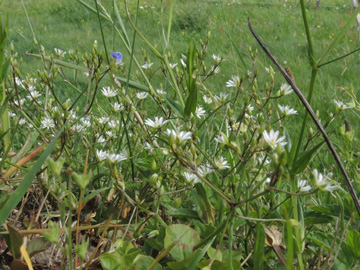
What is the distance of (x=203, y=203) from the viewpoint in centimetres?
75

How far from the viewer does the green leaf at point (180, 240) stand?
0.68 meters

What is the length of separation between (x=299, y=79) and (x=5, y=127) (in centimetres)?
250

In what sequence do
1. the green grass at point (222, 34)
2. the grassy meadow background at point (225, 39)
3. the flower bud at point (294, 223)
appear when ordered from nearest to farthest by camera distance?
the flower bud at point (294, 223)
the grassy meadow background at point (225, 39)
the green grass at point (222, 34)

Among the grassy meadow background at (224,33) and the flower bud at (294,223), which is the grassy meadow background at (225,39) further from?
the flower bud at (294,223)

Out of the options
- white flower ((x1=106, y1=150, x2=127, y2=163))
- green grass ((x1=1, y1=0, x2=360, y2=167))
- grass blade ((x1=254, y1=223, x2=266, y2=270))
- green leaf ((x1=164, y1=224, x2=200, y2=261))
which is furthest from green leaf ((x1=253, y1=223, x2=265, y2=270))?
green grass ((x1=1, y1=0, x2=360, y2=167))

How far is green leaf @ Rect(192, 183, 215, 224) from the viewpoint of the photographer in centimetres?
74

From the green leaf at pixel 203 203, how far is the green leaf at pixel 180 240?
7 cm

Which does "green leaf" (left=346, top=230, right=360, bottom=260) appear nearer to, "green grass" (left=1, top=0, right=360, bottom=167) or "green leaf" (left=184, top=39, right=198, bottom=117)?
"green leaf" (left=184, top=39, right=198, bottom=117)

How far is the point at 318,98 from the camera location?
8.62 ft

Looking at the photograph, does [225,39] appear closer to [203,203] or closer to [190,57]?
[190,57]

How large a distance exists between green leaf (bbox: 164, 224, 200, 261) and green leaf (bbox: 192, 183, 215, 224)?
7 cm

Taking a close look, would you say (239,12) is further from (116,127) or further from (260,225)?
(260,225)

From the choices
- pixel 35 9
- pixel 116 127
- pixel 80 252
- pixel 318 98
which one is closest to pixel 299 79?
pixel 318 98

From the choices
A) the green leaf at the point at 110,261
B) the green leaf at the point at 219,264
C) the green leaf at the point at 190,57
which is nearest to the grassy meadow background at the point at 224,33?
the green leaf at the point at 190,57
